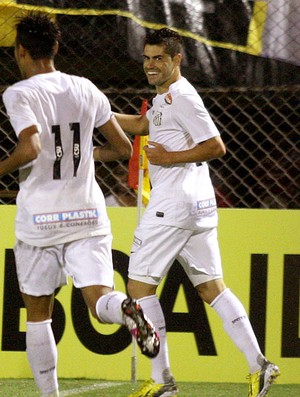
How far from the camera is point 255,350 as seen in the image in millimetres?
5910

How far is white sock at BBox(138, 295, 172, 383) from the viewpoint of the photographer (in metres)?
5.86

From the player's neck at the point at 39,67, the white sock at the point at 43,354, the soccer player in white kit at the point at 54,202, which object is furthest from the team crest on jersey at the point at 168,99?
the white sock at the point at 43,354

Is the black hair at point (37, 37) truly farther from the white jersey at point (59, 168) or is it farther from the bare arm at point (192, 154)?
the bare arm at point (192, 154)

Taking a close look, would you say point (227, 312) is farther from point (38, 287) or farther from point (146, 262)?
point (38, 287)

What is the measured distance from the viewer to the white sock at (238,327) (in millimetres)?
5902

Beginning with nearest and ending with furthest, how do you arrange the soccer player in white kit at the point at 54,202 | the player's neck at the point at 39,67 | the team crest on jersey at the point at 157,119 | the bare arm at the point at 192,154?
the soccer player in white kit at the point at 54,202, the player's neck at the point at 39,67, the bare arm at the point at 192,154, the team crest on jersey at the point at 157,119

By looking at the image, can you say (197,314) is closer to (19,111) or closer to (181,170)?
(181,170)

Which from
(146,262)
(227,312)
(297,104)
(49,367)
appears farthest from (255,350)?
(297,104)

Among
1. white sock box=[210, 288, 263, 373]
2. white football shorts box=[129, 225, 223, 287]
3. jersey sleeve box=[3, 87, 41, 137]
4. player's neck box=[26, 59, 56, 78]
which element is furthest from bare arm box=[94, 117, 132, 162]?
white sock box=[210, 288, 263, 373]

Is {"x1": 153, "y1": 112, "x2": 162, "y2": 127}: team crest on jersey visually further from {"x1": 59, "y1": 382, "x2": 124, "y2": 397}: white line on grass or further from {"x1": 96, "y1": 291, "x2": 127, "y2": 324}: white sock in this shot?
{"x1": 59, "y1": 382, "x2": 124, "y2": 397}: white line on grass

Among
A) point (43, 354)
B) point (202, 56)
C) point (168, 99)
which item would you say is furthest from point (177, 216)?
point (202, 56)

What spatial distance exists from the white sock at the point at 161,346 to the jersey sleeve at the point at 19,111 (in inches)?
55.8

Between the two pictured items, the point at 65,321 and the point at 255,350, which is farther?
the point at 65,321

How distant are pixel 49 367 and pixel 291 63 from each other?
3009mm
